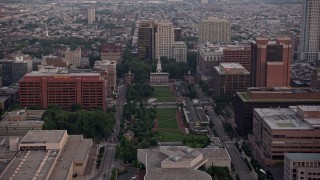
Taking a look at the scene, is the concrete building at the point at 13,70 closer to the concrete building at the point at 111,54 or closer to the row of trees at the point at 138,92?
the row of trees at the point at 138,92

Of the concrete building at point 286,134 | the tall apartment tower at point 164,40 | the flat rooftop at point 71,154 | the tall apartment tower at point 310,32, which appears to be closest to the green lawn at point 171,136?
the concrete building at point 286,134

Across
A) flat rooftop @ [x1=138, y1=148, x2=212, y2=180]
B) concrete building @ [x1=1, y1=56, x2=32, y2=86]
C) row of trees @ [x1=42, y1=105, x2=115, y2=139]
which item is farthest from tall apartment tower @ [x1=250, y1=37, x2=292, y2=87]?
concrete building @ [x1=1, y1=56, x2=32, y2=86]

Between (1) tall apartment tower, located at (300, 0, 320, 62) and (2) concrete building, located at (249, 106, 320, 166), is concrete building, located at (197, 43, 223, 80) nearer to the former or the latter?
(1) tall apartment tower, located at (300, 0, 320, 62)

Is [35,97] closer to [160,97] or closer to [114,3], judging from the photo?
[160,97]

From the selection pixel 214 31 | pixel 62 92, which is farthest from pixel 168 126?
pixel 214 31

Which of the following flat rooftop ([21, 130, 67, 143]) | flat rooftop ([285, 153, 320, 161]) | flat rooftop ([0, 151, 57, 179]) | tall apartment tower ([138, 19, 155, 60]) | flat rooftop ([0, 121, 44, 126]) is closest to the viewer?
flat rooftop ([0, 151, 57, 179])

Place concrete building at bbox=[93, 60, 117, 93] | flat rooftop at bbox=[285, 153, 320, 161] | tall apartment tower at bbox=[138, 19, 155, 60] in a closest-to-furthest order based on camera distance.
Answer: flat rooftop at bbox=[285, 153, 320, 161], concrete building at bbox=[93, 60, 117, 93], tall apartment tower at bbox=[138, 19, 155, 60]

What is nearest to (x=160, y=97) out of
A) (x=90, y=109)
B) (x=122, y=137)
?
(x=90, y=109)

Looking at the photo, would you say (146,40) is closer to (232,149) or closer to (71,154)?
(232,149)
